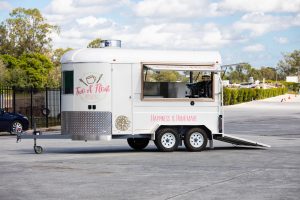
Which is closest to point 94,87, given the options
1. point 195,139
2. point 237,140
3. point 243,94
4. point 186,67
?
point 186,67

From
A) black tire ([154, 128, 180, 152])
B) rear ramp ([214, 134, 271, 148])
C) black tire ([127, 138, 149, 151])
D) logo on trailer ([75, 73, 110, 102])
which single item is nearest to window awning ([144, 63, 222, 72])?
logo on trailer ([75, 73, 110, 102])

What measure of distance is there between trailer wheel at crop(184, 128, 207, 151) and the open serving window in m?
0.97

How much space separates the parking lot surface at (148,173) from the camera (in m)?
11.4

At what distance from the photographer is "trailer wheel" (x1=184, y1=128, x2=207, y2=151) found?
19.5 metres

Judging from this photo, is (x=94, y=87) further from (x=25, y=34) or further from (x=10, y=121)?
(x=25, y=34)

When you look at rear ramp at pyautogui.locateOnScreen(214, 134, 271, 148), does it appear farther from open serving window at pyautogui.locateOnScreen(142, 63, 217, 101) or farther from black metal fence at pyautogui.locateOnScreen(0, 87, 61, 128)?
black metal fence at pyautogui.locateOnScreen(0, 87, 61, 128)

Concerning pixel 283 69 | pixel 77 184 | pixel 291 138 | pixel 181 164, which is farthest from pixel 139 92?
pixel 283 69

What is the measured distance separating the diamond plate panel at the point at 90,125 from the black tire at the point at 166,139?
145cm

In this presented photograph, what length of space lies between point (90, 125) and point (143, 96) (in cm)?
177

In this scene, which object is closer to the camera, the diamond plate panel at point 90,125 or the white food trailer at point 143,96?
the diamond plate panel at point 90,125

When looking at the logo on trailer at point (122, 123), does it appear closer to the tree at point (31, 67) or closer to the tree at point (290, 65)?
the tree at point (31, 67)

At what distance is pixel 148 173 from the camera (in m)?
14.2

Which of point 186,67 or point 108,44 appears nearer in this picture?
point 186,67

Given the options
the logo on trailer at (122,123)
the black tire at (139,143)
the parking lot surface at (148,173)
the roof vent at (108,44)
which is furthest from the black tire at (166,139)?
the roof vent at (108,44)
